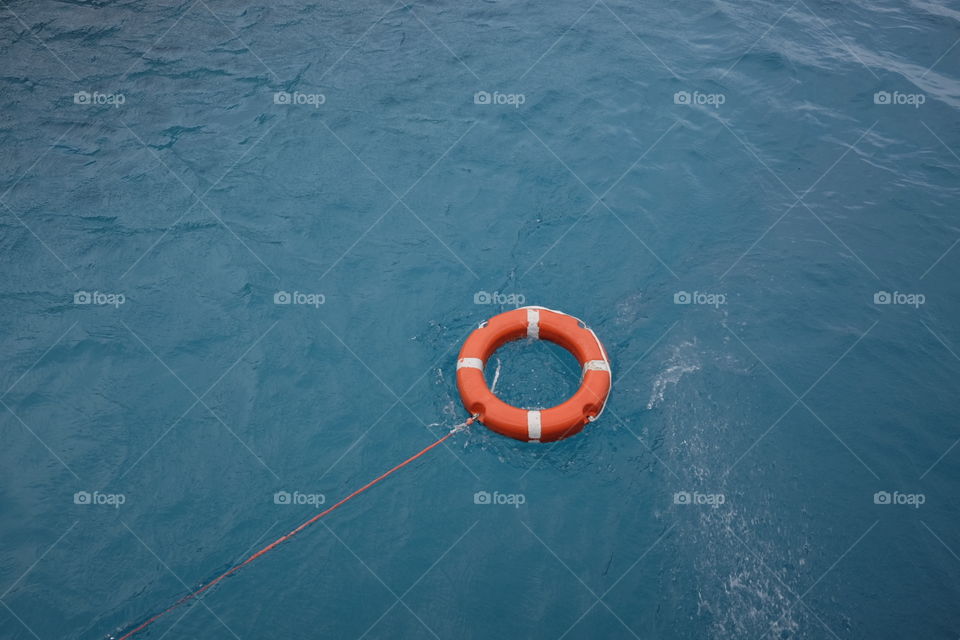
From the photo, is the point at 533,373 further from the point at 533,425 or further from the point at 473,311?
the point at 473,311

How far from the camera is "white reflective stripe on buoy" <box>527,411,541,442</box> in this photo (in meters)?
6.04

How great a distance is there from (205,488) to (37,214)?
13.0ft

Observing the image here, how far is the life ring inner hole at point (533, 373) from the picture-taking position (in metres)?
6.55

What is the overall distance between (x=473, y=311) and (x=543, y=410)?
1.42 meters

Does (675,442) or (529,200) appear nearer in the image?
(675,442)

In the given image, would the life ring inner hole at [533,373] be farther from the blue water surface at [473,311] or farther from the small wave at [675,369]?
the small wave at [675,369]

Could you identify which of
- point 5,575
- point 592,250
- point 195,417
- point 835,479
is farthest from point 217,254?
point 835,479

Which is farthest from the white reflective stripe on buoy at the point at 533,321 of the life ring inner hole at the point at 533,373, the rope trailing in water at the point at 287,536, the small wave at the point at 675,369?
the small wave at the point at 675,369

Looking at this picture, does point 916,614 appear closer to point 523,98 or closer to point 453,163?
point 453,163

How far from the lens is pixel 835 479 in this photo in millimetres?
6031

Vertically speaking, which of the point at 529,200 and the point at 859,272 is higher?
the point at 529,200

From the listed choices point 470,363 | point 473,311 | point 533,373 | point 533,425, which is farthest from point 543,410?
point 473,311

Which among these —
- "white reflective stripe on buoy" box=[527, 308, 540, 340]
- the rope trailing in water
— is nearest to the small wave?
"white reflective stripe on buoy" box=[527, 308, 540, 340]

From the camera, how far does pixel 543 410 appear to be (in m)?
6.18
